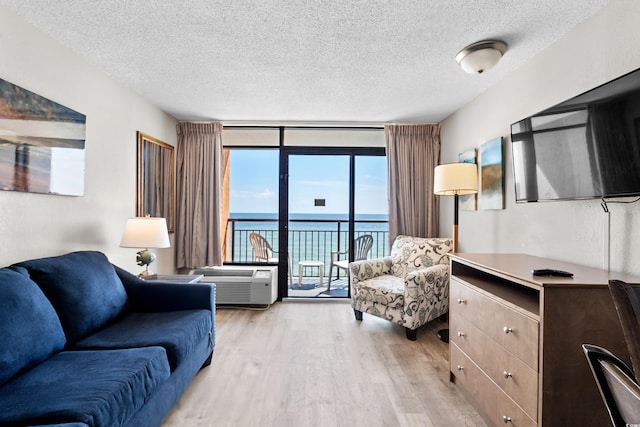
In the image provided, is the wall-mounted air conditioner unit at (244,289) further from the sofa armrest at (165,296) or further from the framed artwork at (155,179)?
the sofa armrest at (165,296)

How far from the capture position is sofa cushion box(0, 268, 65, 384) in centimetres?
143

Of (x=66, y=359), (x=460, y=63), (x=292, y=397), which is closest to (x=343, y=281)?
(x=292, y=397)

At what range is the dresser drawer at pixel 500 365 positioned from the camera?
148cm

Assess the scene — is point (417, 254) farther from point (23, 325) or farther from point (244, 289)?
point (23, 325)

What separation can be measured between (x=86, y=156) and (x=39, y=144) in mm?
458

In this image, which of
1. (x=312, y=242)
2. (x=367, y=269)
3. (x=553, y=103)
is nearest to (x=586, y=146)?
(x=553, y=103)

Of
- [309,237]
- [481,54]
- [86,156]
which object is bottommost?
[309,237]

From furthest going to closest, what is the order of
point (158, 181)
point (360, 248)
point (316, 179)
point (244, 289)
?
1. point (360, 248)
2. point (316, 179)
3. point (244, 289)
4. point (158, 181)

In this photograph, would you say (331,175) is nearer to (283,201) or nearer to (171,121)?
(283,201)

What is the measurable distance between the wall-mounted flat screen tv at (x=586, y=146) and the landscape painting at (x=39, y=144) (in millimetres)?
3061

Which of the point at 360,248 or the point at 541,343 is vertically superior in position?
the point at 360,248

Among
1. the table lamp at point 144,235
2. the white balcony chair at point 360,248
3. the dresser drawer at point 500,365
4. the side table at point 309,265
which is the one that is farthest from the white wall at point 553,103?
the table lamp at point 144,235

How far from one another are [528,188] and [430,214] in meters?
1.96

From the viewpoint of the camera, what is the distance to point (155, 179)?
3662 mm
